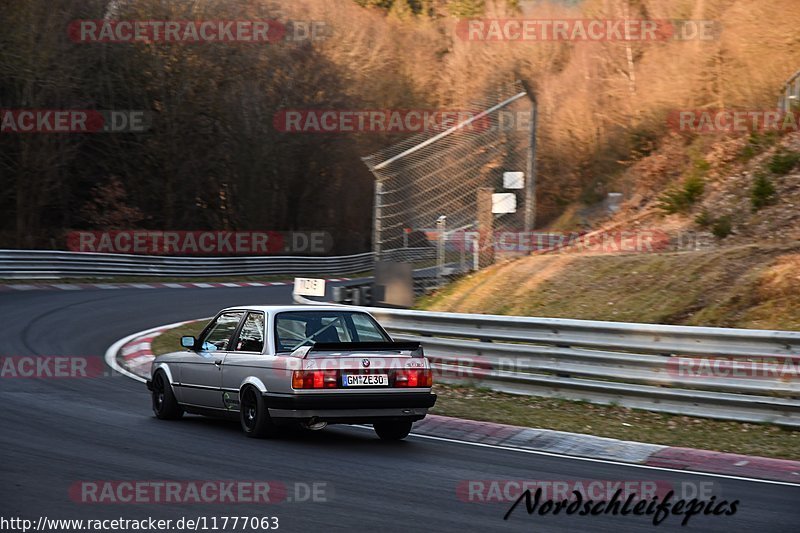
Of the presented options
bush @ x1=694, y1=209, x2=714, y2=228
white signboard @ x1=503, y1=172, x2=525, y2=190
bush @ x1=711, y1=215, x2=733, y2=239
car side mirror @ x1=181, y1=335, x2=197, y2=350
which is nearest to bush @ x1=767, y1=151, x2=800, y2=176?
bush @ x1=694, y1=209, x2=714, y2=228

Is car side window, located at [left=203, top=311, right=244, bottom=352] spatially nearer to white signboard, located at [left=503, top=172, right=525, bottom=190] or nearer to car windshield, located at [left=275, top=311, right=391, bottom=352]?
car windshield, located at [left=275, top=311, right=391, bottom=352]

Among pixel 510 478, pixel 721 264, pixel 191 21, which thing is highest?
pixel 191 21

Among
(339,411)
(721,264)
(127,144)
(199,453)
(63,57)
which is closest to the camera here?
(199,453)

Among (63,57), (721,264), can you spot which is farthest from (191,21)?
(721,264)

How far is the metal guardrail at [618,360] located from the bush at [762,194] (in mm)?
7312

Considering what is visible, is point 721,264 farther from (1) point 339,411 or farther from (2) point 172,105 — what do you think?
(2) point 172,105

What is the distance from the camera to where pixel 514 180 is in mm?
18766

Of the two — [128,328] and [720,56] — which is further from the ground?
[720,56]

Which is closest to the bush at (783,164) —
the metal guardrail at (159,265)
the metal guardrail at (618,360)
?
the metal guardrail at (159,265)

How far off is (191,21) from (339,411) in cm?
3446

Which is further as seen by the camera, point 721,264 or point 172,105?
point 172,105

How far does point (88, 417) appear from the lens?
36.0ft

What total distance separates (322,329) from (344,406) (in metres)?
1.08

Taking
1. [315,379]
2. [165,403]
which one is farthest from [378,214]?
[315,379]
